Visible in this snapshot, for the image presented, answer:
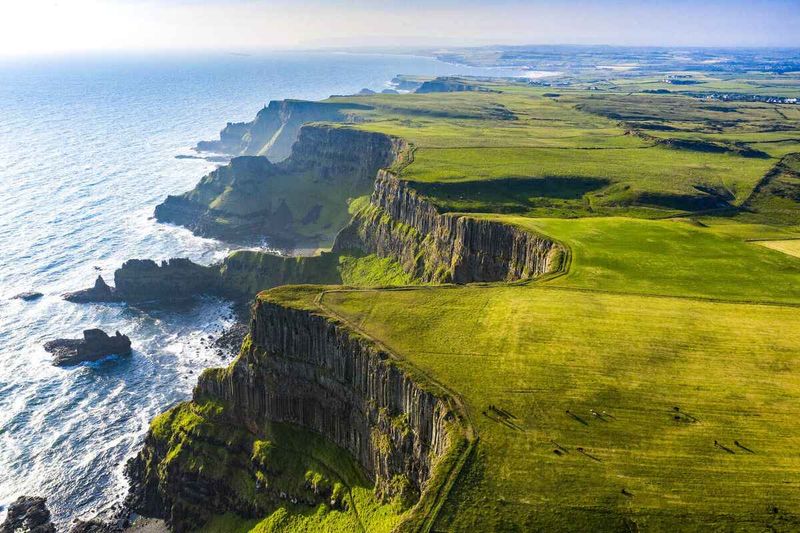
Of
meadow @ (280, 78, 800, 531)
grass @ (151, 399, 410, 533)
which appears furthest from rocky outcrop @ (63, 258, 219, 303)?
meadow @ (280, 78, 800, 531)

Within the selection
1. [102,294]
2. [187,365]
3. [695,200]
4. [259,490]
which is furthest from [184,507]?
[695,200]

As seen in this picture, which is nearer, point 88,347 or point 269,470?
point 269,470

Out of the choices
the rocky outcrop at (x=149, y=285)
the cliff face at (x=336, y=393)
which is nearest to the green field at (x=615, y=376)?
the cliff face at (x=336, y=393)

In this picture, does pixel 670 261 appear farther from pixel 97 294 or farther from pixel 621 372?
pixel 97 294

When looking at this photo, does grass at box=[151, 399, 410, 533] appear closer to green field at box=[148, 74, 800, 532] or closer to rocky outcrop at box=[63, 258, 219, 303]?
green field at box=[148, 74, 800, 532]

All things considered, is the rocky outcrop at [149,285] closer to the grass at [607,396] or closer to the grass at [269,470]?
the grass at [269,470]

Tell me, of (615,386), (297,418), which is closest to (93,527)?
(297,418)

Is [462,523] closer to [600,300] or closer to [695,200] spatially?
[600,300]
